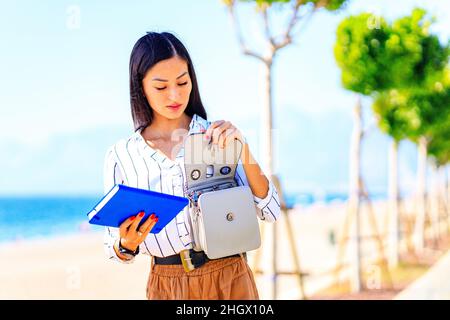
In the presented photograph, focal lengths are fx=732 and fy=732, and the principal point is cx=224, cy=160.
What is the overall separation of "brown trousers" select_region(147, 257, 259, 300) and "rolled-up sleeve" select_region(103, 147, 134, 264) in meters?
0.11

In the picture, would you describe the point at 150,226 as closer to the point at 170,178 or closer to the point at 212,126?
the point at 170,178

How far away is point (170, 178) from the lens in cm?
178

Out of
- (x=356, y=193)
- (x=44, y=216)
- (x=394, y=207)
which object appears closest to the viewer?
(x=356, y=193)

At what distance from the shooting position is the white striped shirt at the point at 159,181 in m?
1.78

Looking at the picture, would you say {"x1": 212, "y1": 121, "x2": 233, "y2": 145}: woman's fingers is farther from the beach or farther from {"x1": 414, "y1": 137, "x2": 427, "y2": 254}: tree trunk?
{"x1": 414, "y1": 137, "x2": 427, "y2": 254}: tree trunk

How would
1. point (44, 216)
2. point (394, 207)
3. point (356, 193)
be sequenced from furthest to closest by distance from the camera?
1. point (44, 216)
2. point (394, 207)
3. point (356, 193)

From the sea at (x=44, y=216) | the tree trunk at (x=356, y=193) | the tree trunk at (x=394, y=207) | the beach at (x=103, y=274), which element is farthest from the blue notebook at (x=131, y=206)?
the sea at (x=44, y=216)

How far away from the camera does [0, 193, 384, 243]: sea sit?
31.3 meters

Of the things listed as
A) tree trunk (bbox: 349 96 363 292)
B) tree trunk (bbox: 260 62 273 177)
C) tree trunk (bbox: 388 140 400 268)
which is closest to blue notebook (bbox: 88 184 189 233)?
tree trunk (bbox: 260 62 273 177)

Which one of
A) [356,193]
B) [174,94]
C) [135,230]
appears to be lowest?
[135,230]

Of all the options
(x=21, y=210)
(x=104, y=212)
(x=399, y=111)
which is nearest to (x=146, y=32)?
(x=104, y=212)

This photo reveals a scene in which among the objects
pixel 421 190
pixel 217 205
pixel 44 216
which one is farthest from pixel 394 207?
pixel 44 216

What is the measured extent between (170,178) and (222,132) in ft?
0.68
